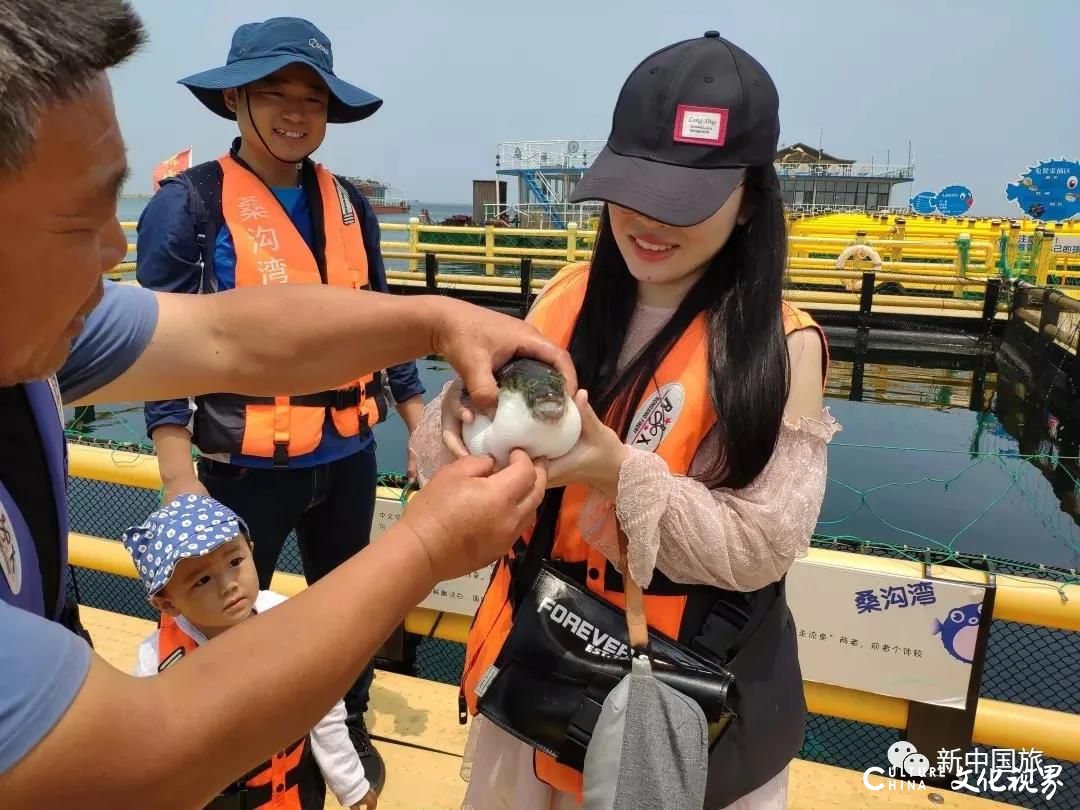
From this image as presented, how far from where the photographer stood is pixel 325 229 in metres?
2.62

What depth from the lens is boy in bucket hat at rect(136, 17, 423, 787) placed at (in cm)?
233

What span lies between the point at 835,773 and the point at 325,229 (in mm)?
2752

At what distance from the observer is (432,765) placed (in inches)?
110

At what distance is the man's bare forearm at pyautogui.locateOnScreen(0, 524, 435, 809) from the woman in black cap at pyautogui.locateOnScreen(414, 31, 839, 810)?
460mm

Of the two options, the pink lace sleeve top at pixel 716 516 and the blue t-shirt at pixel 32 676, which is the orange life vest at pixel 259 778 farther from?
the blue t-shirt at pixel 32 676

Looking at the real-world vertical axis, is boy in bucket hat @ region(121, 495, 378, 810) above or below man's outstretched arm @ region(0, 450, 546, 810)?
below

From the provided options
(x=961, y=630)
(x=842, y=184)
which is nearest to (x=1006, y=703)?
(x=961, y=630)

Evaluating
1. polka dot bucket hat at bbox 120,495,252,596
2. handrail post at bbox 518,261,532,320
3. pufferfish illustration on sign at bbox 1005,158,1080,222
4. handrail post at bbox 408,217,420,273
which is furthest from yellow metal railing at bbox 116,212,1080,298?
polka dot bucket hat at bbox 120,495,252,596

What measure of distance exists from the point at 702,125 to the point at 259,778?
195 cm

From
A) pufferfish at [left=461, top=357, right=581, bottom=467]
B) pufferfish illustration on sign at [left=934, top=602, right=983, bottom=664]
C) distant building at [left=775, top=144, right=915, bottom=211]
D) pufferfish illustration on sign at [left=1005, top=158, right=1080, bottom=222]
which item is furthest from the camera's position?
distant building at [left=775, top=144, right=915, bottom=211]

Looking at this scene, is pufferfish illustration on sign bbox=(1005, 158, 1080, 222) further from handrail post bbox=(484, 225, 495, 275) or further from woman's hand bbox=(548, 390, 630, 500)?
woman's hand bbox=(548, 390, 630, 500)

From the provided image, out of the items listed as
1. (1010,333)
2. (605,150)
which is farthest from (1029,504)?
(605,150)

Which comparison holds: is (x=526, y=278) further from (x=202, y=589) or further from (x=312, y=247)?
(x=202, y=589)

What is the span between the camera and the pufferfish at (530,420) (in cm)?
134
